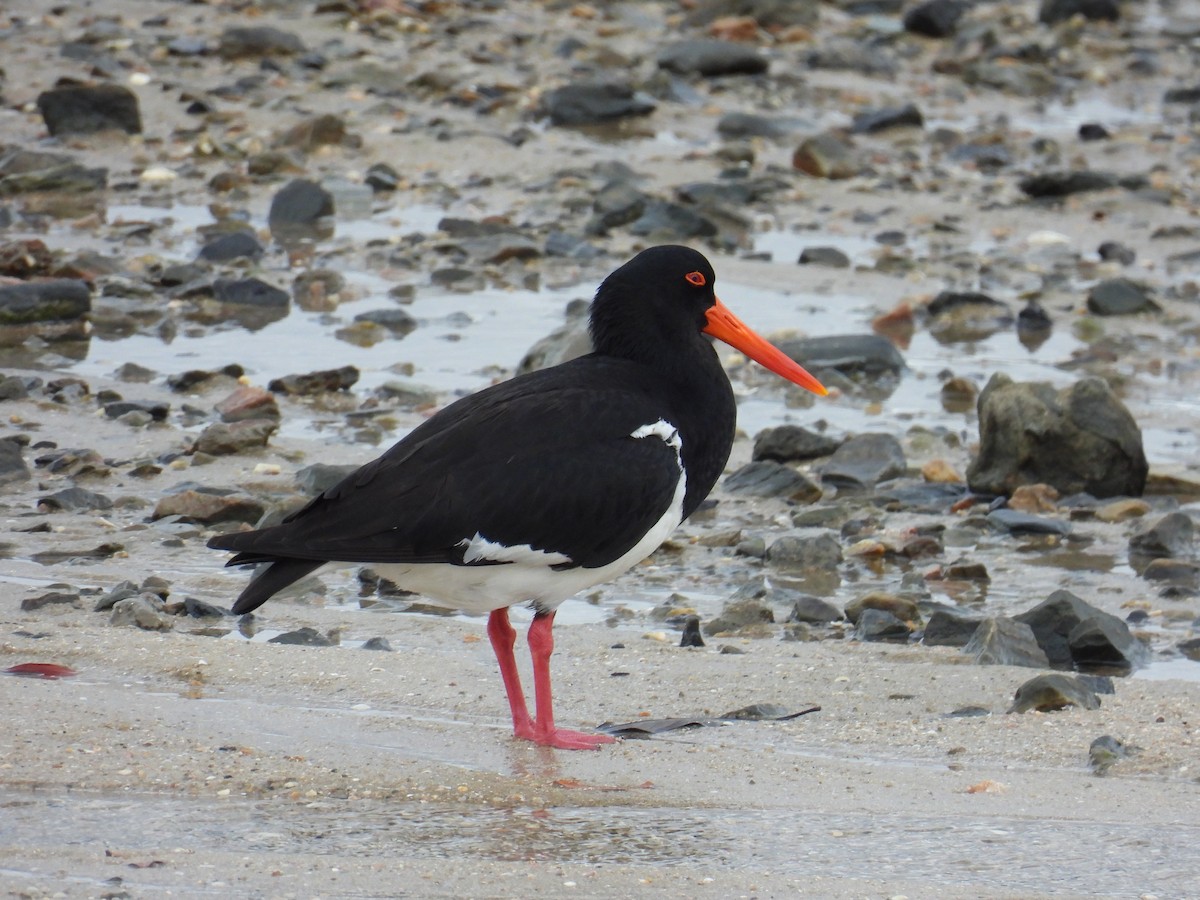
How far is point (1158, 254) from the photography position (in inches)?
479

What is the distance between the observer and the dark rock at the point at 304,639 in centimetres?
600

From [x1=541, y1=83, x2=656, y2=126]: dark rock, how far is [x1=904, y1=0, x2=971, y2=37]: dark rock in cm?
540

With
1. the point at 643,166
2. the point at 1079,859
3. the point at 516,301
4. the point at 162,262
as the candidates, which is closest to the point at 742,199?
the point at 643,166

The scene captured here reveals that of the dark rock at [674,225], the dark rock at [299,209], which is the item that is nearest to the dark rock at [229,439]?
the dark rock at [299,209]

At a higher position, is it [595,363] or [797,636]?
[595,363]

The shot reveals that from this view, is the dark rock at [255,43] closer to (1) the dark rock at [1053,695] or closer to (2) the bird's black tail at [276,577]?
(2) the bird's black tail at [276,577]

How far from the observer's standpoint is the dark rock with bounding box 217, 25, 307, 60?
15078mm

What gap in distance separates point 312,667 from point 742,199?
7785 mm

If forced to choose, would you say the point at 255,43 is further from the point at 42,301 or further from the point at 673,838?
the point at 673,838

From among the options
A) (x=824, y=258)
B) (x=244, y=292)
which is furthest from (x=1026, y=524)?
(x=244, y=292)

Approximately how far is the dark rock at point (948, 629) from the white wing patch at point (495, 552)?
1807mm

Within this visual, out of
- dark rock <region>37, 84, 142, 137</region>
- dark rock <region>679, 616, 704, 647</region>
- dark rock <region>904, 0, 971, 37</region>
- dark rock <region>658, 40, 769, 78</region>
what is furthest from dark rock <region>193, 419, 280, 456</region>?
dark rock <region>904, 0, 971, 37</region>

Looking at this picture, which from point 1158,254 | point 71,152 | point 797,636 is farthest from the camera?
point 71,152

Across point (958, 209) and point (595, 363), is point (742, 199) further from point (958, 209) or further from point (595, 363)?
point (595, 363)
